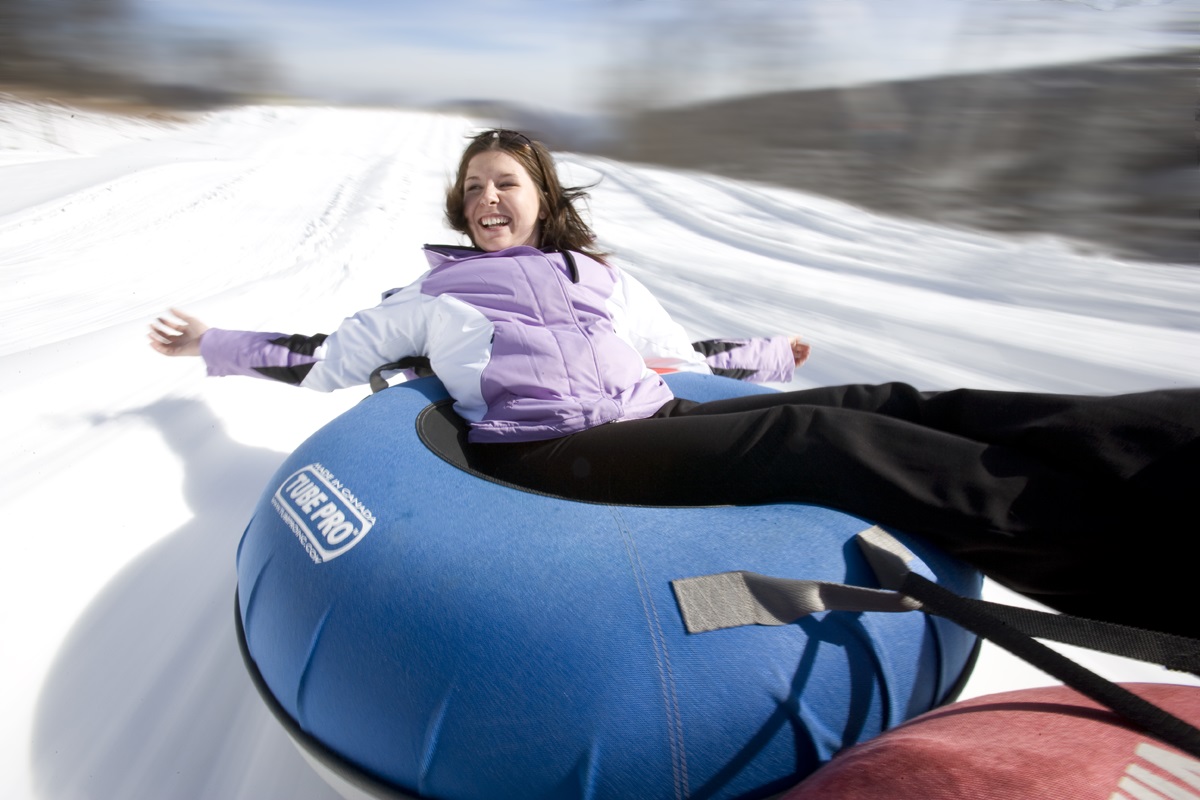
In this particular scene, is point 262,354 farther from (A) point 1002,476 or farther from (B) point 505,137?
(A) point 1002,476

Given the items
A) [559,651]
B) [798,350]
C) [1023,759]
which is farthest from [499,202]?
[1023,759]

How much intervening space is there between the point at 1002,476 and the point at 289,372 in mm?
1371

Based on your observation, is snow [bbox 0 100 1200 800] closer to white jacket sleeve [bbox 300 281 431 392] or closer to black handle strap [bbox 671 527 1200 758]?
white jacket sleeve [bbox 300 281 431 392]

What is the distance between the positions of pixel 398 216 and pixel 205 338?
147 inches

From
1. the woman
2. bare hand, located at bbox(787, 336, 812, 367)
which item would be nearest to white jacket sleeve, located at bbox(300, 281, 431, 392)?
the woman

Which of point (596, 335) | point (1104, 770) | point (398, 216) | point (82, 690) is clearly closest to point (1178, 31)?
point (398, 216)

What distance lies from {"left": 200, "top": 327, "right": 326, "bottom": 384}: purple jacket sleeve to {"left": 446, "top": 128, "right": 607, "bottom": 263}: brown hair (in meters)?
0.50

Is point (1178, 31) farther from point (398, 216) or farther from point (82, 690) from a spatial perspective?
point (82, 690)

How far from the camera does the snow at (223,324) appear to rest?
123 centimetres

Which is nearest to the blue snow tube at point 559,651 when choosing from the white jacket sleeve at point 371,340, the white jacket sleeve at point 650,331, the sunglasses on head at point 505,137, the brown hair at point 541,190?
the white jacket sleeve at point 371,340

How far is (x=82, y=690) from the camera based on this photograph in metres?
1.23

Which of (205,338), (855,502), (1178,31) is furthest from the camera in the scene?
(1178,31)

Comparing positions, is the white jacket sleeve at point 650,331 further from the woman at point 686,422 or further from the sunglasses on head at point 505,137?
the sunglasses on head at point 505,137

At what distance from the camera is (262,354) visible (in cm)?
159
